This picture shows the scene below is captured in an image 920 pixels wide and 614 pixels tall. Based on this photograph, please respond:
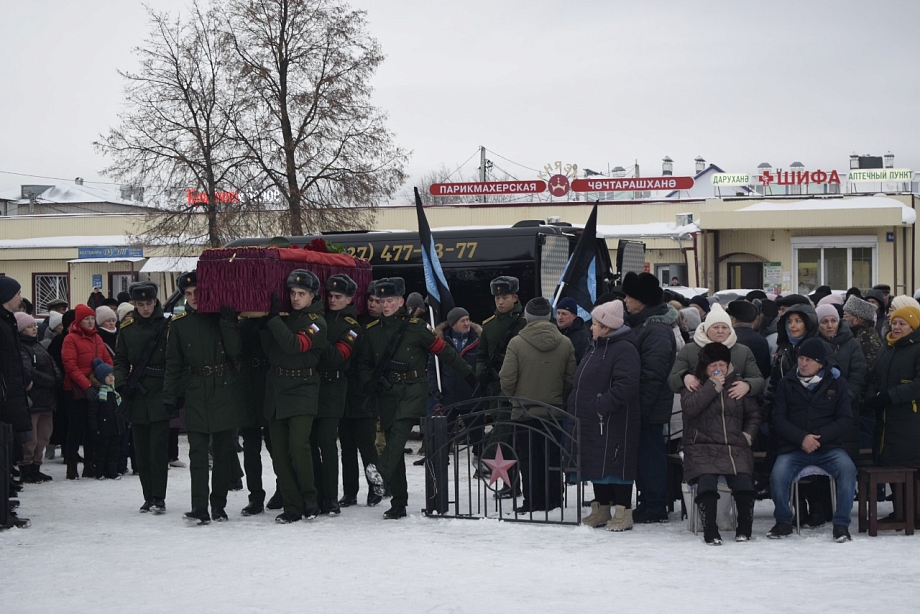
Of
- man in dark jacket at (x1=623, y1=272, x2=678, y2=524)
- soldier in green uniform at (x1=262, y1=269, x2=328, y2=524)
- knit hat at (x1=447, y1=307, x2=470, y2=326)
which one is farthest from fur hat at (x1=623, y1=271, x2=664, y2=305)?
knit hat at (x1=447, y1=307, x2=470, y2=326)

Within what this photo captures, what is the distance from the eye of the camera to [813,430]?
26.0 feet

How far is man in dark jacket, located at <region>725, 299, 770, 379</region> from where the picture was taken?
8.92 metres

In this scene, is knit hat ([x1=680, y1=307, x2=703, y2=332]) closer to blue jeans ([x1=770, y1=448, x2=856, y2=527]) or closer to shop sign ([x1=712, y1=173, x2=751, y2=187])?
blue jeans ([x1=770, y1=448, x2=856, y2=527])

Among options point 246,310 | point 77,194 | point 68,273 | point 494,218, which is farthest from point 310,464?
point 77,194

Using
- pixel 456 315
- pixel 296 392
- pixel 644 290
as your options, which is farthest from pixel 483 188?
pixel 296 392

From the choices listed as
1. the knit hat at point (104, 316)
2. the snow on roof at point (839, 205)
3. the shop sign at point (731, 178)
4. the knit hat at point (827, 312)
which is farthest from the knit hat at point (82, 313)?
the shop sign at point (731, 178)

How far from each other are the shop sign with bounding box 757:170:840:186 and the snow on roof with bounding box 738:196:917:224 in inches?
263

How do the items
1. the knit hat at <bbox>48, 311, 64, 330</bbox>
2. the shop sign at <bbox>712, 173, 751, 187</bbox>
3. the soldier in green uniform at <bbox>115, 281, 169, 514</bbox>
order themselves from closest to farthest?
the soldier in green uniform at <bbox>115, 281, 169, 514</bbox> < the knit hat at <bbox>48, 311, 64, 330</bbox> < the shop sign at <bbox>712, 173, 751, 187</bbox>

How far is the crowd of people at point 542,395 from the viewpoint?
7.97m

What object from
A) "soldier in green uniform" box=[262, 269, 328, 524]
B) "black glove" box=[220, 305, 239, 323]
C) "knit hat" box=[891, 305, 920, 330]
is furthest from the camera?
"soldier in green uniform" box=[262, 269, 328, 524]

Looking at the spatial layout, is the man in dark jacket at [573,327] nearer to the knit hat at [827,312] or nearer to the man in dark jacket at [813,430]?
the knit hat at [827,312]

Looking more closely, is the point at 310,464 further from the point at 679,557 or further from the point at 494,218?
the point at 494,218

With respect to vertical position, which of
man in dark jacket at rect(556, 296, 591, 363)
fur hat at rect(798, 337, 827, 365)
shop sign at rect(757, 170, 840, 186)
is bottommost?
fur hat at rect(798, 337, 827, 365)

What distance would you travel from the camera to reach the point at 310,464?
8.84 m
